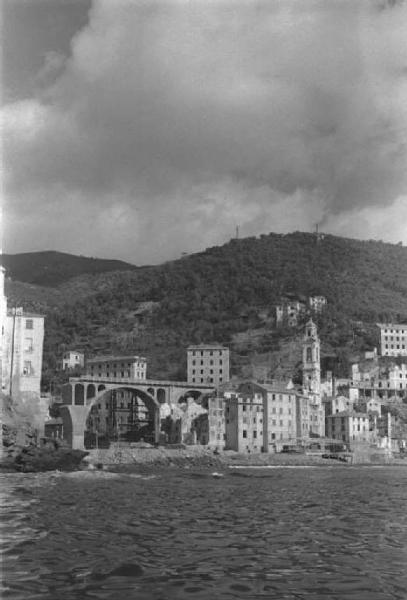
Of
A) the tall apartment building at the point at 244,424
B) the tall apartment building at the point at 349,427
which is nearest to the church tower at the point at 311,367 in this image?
the tall apartment building at the point at 349,427

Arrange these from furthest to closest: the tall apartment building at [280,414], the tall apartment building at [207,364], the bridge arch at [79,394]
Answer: the tall apartment building at [207,364], the bridge arch at [79,394], the tall apartment building at [280,414]

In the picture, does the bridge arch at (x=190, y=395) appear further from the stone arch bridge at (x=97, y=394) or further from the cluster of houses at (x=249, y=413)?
the cluster of houses at (x=249, y=413)

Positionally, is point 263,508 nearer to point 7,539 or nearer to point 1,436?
point 7,539

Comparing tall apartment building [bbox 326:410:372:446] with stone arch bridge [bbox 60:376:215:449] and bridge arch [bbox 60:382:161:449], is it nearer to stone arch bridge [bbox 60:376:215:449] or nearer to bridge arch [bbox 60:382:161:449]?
stone arch bridge [bbox 60:376:215:449]

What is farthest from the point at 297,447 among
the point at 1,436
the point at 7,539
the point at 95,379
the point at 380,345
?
the point at 7,539

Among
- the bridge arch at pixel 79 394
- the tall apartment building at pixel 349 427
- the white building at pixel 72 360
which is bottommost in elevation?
the tall apartment building at pixel 349 427

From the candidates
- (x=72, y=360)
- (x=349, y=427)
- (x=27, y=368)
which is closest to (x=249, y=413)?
(x=349, y=427)

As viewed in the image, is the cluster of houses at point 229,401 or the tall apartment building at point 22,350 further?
the cluster of houses at point 229,401
